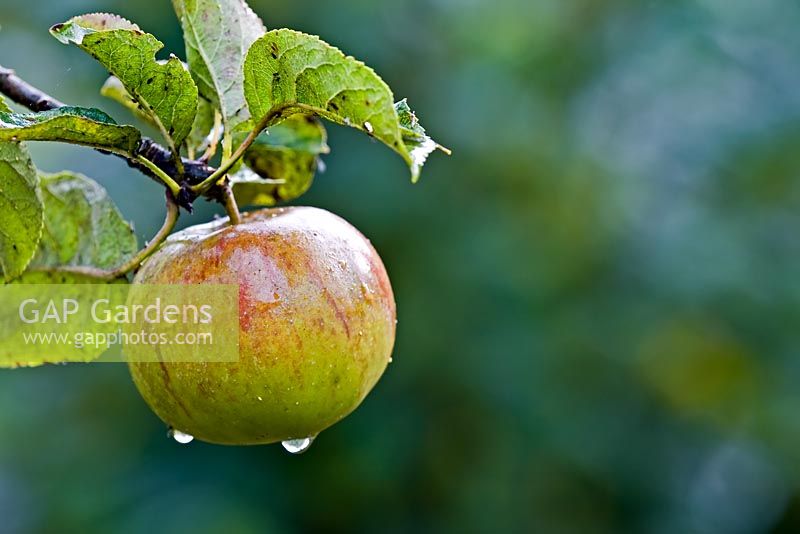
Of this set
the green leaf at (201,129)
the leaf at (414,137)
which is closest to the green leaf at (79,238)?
the green leaf at (201,129)

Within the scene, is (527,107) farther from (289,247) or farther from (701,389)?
(289,247)

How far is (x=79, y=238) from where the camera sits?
43.5 inches

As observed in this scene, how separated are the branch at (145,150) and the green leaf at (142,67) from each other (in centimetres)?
2

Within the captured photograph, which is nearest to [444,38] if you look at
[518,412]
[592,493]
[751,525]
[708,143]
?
[708,143]

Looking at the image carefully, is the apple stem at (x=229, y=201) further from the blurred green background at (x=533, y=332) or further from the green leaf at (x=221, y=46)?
the blurred green background at (x=533, y=332)

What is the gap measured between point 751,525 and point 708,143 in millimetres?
1239

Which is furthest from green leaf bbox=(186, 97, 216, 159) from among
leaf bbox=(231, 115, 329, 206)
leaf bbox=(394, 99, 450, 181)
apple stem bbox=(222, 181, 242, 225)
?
leaf bbox=(394, 99, 450, 181)

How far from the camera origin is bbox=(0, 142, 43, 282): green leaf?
2.86 ft

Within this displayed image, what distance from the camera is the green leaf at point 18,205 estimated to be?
34.3 inches

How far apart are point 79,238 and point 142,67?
1.24ft

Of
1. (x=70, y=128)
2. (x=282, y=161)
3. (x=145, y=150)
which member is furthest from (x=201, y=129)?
(x=70, y=128)

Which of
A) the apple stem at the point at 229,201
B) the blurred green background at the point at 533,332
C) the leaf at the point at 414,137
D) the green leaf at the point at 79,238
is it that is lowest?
the blurred green background at the point at 533,332

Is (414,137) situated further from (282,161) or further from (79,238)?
(79,238)

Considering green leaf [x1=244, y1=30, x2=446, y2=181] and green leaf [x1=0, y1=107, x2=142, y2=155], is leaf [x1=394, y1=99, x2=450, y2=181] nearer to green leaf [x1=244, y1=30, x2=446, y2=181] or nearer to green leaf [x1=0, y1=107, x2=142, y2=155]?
green leaf [x1=244, y1=30, x2=446, y2=181]
